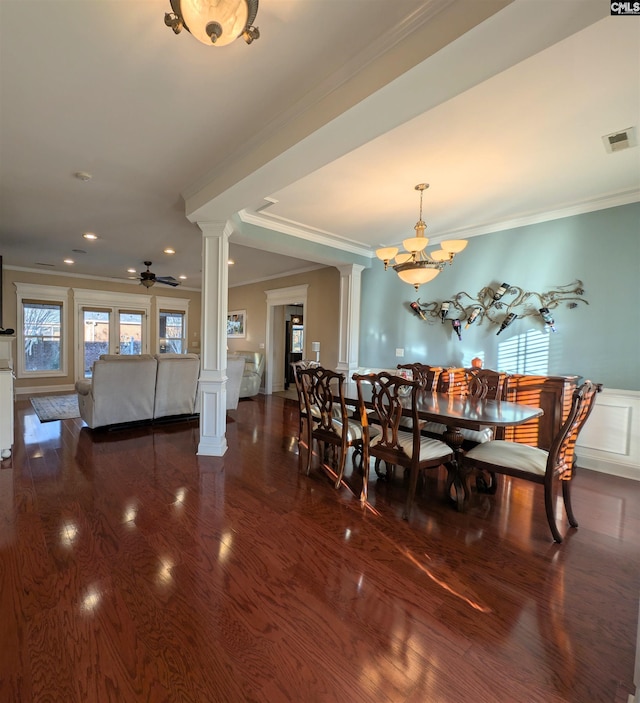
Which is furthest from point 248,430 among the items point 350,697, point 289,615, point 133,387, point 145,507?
point 350,697

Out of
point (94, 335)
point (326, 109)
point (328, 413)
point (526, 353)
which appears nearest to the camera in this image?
point (326, 109)

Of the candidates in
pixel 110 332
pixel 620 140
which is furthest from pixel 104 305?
pixel 620 140

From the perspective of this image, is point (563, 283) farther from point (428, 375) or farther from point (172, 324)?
point (172, 324)

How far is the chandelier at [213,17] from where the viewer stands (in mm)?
1215

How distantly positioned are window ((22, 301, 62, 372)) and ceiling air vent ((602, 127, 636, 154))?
9765 mm

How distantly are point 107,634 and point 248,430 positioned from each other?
3312 millimetres

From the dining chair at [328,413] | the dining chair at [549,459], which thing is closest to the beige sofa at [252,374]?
the dining chair at [328,413]

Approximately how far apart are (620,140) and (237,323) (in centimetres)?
772

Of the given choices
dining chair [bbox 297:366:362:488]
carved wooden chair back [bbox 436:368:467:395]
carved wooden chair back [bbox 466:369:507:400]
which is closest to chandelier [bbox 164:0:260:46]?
dining chair [bbox 297:366:362:488]

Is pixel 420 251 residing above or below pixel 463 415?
above

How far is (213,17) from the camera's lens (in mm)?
1236

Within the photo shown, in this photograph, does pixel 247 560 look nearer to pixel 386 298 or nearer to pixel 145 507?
pixel 145 507

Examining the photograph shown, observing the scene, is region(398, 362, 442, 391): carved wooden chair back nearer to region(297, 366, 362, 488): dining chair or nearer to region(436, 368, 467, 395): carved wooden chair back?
region(436, 368, 467, 395): carved wooden chair back

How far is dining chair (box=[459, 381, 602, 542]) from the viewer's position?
7.06ft
